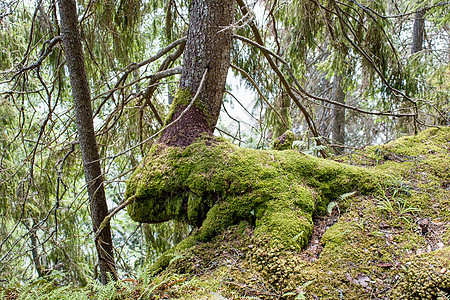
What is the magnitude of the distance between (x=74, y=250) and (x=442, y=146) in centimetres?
677

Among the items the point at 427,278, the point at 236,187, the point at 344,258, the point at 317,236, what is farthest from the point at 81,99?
the point at 427,278

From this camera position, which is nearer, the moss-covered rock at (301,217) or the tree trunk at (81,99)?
the moss-covered rock at (301,217)

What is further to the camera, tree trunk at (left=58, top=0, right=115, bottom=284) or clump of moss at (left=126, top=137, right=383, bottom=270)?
tree trunk at (left=58, top=0, right=115, bottom=284)

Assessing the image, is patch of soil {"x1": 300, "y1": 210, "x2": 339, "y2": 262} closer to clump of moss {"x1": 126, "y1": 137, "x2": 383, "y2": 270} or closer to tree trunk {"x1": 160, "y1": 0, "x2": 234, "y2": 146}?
clump of moss {"x1": 126, "y1": 137, "x2": 383, "y2": 270}

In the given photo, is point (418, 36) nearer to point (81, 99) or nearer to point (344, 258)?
point (344, 258)

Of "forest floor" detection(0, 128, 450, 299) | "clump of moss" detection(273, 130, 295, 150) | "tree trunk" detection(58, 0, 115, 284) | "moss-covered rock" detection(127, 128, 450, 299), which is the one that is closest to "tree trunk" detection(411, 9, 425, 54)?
"moss-covered rock" detection(127, 128, 450, 299)

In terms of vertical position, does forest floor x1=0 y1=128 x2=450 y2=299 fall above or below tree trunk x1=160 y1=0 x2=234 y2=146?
below

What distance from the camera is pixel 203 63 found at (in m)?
2.86

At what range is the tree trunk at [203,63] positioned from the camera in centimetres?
284

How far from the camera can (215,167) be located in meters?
2.40

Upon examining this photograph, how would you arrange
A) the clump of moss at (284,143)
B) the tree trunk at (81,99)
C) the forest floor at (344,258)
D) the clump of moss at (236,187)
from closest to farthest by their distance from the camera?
the forest floor at (344,258)
the clump of moss at (236,187)
the clump of moss at (284,143)
the tree trunk at (81,99)

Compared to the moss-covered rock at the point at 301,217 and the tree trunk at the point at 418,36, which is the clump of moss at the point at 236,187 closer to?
the moss-covered rock at the point at 301,217

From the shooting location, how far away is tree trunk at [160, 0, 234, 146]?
2838 millimetres

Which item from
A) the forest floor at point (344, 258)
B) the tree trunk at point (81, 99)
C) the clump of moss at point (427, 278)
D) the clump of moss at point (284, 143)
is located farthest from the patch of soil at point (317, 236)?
the tree trunk at point (81, 99)
